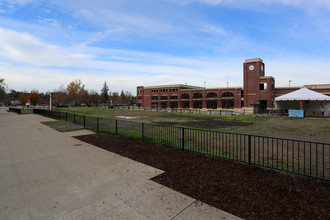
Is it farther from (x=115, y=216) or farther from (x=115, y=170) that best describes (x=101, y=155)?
(x=115, y=216)

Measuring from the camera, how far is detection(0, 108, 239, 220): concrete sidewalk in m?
3.50

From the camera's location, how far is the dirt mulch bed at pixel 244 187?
352 centimetres

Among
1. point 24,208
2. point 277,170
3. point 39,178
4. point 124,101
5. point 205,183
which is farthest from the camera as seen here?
point 124,101

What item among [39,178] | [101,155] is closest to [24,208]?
[39,178]

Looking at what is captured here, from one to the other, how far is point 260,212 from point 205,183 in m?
1.46

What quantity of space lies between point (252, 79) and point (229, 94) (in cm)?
980

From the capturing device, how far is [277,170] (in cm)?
561

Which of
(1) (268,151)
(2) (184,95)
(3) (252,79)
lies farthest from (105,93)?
(1) (268,151)

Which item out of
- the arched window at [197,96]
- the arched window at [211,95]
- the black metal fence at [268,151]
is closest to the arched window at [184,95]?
the arched window at [197,96]

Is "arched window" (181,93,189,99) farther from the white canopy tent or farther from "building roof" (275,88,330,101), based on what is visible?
"building roof" (275,88,330,101)

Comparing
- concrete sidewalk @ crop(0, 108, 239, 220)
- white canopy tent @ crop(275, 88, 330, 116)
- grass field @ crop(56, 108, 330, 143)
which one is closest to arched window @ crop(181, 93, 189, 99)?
white canopy tent @ crop(275, 88, 330, 116)

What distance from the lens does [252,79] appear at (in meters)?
52.8

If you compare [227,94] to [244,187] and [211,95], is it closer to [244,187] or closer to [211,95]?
[211,95]

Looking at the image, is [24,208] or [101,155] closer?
[24,208]
